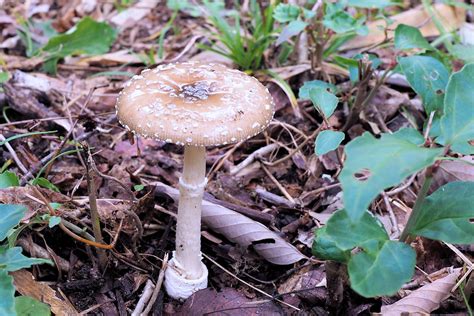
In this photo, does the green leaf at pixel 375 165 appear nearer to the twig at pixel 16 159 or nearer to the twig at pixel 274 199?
the twig at pixel 274 199

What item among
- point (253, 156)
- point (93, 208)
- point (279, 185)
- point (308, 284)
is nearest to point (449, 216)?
point (308, 284)

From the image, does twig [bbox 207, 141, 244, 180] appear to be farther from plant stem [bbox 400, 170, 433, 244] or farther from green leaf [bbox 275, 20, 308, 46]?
plant stem [bbox 400, 170, 433, 244]

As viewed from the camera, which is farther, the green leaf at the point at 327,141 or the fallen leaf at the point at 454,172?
the fallen leaf at the point at 454,172

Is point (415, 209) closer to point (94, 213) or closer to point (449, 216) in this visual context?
point (449, 216)

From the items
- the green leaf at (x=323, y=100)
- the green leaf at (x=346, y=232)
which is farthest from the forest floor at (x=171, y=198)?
the green leaf at (x=346, y=232)

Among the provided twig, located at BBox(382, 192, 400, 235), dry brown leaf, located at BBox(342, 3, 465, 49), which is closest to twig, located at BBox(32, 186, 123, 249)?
twig, located at BBox(382, 192, 400, 235)

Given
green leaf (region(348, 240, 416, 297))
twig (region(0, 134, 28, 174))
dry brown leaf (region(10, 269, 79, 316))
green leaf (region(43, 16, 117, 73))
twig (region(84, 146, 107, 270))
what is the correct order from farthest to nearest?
green leaf (region(43, 16, 117, 73)) → twig (region(0, 134, 28, 174)) → dry brown leaf (region(10, 269, 79, 316)) → twig (region(84, 146, 107, 270)) → green leaf (region(348, 240, 416, 297))
